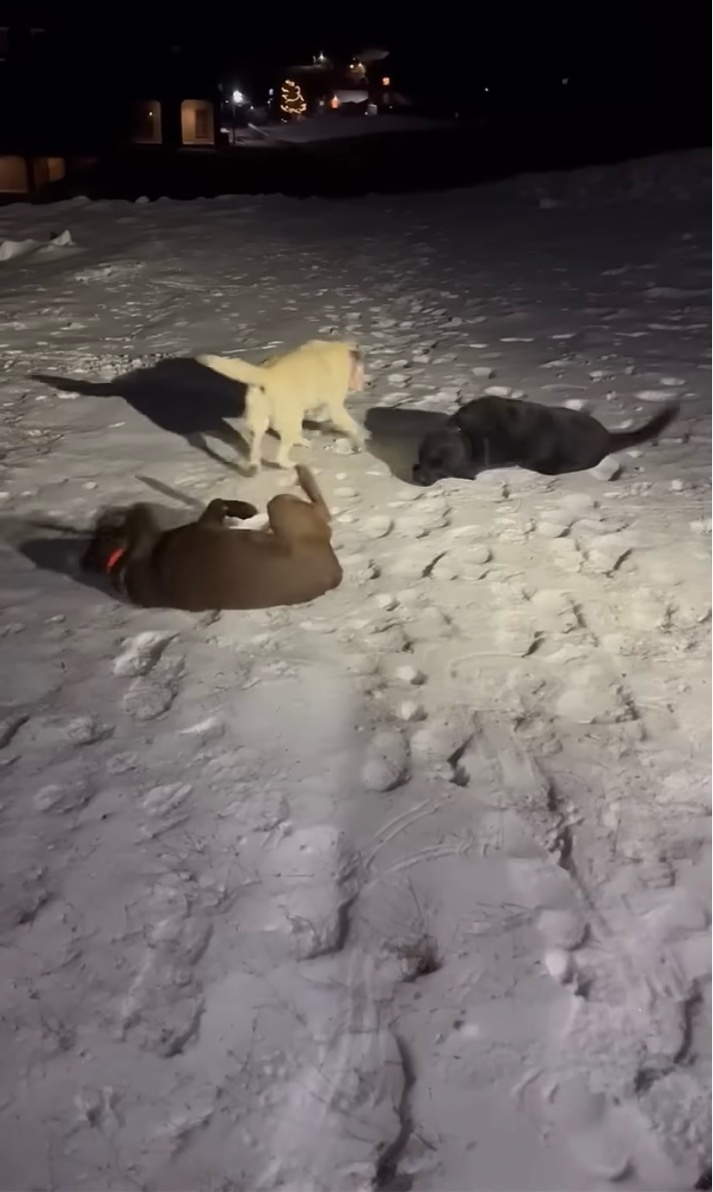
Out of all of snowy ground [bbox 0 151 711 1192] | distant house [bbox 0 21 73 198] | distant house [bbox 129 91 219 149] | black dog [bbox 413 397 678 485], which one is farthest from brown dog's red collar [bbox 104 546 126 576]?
distant house [bbox 129 91 219 149]

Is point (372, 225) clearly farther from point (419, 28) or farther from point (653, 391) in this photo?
point (419, 28)

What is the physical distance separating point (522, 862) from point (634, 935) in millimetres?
355

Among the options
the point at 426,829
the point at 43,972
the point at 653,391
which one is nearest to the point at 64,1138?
the point at 43,972

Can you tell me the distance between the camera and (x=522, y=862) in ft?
9.18

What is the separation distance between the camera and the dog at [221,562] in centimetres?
375

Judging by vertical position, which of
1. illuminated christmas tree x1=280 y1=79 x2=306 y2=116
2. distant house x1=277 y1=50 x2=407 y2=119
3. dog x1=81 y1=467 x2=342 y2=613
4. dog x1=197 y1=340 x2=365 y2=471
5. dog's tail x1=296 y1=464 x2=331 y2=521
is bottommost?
dog x1=81 y1=467 x2=342 y2=613

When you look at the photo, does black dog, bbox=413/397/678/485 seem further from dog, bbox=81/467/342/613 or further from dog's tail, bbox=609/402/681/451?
dog, bbox=81/467/342/613

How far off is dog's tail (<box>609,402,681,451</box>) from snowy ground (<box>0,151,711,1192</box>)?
120 millimetres

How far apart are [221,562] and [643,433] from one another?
2790mm

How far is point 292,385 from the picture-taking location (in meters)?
4.67

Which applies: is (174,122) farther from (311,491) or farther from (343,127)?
(311,491)

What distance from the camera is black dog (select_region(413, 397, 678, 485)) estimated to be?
4977 mm

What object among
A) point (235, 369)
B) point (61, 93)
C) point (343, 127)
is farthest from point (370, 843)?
point (343, 127)

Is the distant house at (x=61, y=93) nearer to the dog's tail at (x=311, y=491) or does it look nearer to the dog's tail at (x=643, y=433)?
the dog's tail at (x=643, y=433)
